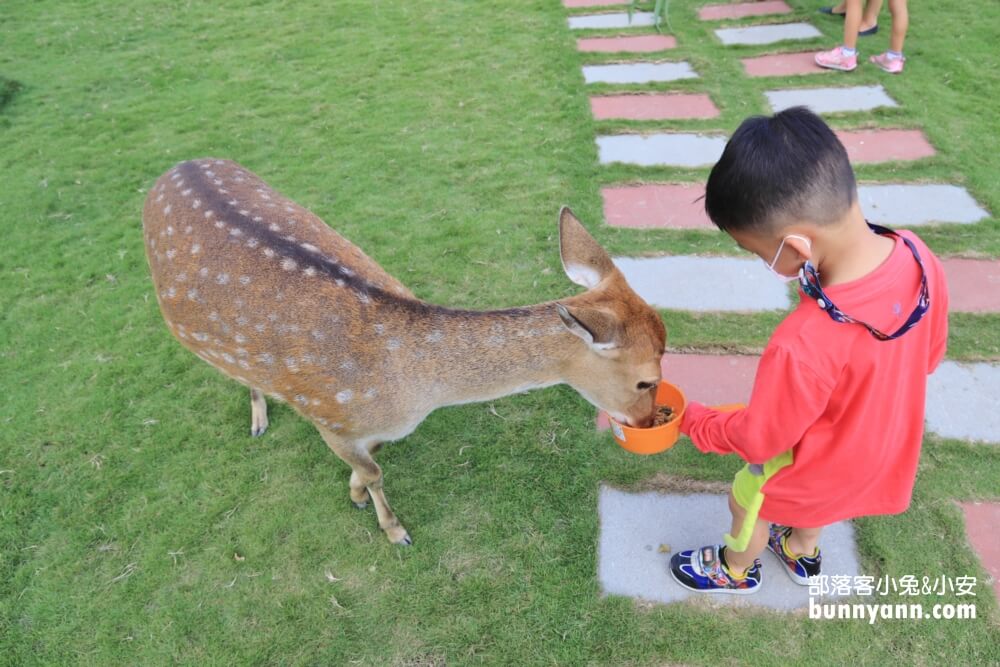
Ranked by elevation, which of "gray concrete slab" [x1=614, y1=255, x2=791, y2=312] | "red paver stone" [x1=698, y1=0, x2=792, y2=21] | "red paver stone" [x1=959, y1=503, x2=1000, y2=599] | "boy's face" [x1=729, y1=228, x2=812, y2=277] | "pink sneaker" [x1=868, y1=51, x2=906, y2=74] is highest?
"red paver stone" [x1=698, y1=0, x2=792, y2=21]

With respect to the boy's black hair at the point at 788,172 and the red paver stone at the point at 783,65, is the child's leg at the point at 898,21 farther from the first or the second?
the boy's black hair at the point at 788,172

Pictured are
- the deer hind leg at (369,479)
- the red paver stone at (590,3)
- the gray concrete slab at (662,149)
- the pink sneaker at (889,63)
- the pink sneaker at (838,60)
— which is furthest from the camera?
the red paver stone at (590,3)

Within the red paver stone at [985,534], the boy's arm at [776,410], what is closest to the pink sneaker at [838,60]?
the red paver stone at [985,534]

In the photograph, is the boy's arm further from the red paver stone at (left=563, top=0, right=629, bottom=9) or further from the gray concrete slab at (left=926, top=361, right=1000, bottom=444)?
the red paver stone at (left=563, top=0, right=629, bottom=9)

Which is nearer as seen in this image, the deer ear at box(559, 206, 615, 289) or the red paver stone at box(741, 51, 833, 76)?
the deer ear at box(559, 206, 615, 289)

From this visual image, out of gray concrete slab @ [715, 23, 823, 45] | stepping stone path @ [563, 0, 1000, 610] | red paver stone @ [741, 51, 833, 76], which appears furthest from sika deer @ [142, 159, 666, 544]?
gray concrete slab @ [715, 23, 823, 45]

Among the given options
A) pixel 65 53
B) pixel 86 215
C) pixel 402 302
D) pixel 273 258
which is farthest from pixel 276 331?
pixel 65 53

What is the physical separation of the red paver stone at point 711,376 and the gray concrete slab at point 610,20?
5319 mm

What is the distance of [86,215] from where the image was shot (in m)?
5.53

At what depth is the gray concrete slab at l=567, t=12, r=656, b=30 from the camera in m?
7.55

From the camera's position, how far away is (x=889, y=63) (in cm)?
595

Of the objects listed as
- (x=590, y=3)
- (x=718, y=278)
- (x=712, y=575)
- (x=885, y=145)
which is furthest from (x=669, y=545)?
(x=590, y=3)

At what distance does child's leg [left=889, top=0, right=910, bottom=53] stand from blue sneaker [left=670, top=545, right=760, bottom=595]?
5.38 meters

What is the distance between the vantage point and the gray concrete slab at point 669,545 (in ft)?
9.05
